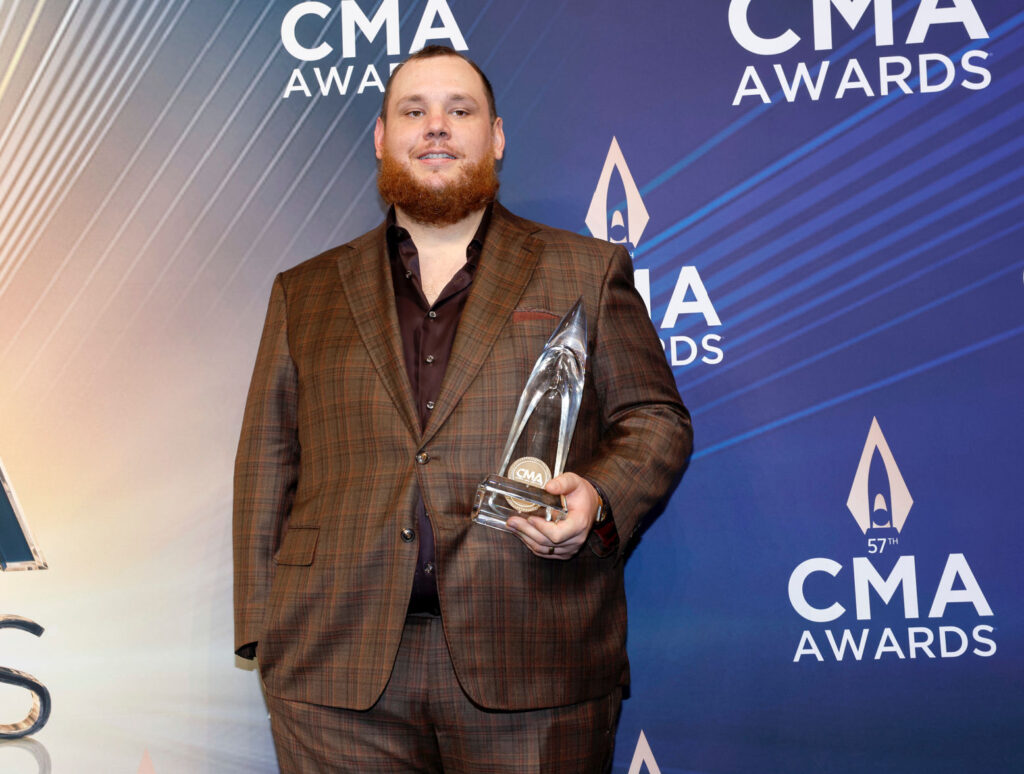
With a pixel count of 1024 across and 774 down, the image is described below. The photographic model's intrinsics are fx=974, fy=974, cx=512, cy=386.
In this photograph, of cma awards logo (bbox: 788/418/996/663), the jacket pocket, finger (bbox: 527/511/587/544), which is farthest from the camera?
cma awards logo (bbox: 788/418/996/663)

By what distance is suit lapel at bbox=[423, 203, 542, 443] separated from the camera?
6.05ft

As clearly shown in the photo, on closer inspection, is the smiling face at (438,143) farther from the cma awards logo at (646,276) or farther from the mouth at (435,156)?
the cma awards logo at (646,276)

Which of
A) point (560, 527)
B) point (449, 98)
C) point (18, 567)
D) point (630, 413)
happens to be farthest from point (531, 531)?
point (18, 567)

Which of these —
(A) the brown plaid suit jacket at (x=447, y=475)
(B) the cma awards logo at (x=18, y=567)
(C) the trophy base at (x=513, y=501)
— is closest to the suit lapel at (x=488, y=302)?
(A) the brown plaid suit jacket at (x=447, y=475)

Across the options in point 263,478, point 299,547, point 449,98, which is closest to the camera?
point 299,547

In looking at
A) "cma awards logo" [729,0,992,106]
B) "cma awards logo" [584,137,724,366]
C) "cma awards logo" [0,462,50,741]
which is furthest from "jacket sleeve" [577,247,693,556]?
"cma awards logo" [0,462,50,741]

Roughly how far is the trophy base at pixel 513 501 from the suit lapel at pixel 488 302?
0.74 feet

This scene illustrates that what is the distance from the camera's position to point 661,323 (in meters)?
2.52

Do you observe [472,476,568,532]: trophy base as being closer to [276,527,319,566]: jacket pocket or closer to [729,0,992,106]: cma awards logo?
[276,527,319,566]: jacket pocket

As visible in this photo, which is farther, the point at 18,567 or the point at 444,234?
the point at 18,567

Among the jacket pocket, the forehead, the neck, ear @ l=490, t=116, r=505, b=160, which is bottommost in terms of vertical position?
the jacket pocket

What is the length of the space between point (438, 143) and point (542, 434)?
2.49 ft

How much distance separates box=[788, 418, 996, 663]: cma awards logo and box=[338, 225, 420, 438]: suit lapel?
46.7 inches

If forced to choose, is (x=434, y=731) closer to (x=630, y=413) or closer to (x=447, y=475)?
(x=447, y=475)
